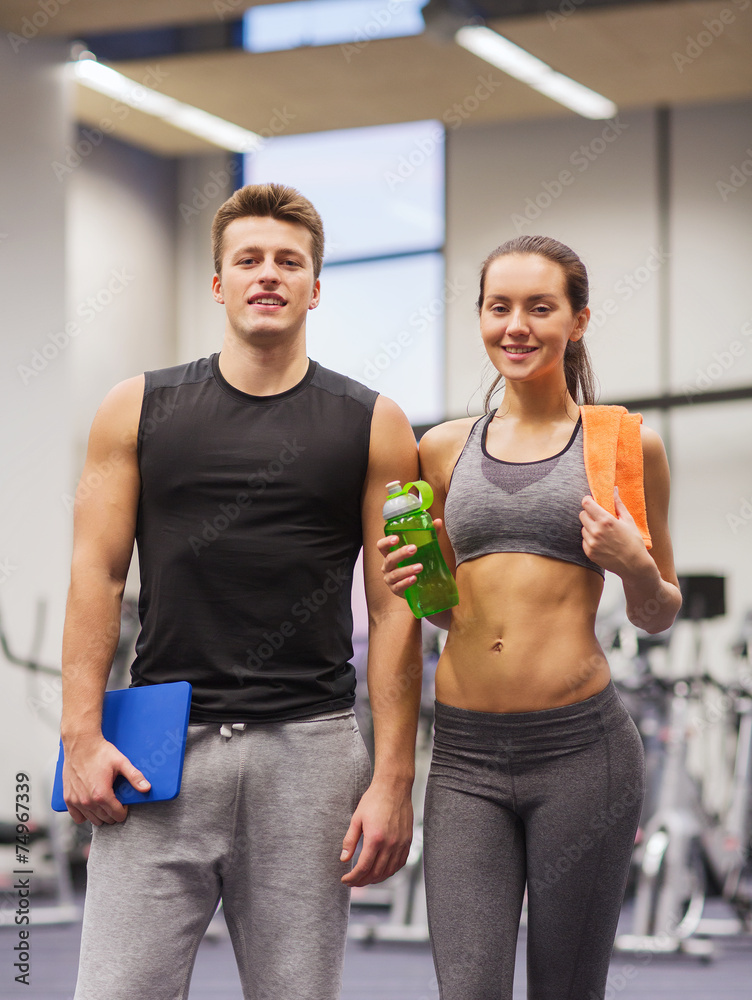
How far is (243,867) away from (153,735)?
0.22 metres

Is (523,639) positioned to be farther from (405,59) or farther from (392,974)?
(405,59)

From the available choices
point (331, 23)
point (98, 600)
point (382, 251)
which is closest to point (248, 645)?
point (98, 600)

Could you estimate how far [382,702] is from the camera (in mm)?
1569

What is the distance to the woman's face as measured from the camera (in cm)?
162

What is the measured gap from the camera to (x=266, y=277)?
1559mm

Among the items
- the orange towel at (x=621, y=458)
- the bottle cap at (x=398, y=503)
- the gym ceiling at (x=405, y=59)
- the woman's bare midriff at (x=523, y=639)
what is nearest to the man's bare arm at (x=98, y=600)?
the bottle cap at (x=398, y=503)

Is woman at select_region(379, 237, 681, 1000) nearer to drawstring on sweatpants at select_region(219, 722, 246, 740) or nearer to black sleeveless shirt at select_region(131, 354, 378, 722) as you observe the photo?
black sleeveless shirt at select_region(131, 354, 378, 722)

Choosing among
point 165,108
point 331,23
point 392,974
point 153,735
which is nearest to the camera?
point 153,735

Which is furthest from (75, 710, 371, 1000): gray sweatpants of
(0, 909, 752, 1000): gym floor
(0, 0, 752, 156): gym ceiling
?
(0, 0, 752, 156): gym ceiling

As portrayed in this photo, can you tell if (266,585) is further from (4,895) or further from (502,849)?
(4,895)

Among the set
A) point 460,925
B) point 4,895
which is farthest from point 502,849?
point 4,895

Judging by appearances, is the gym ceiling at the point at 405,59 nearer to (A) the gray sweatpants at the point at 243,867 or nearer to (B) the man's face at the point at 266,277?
(B) the man's face at the point at 266,277

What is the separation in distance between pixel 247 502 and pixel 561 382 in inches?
21.1

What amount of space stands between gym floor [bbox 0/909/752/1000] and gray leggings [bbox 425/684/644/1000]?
7.50ft
